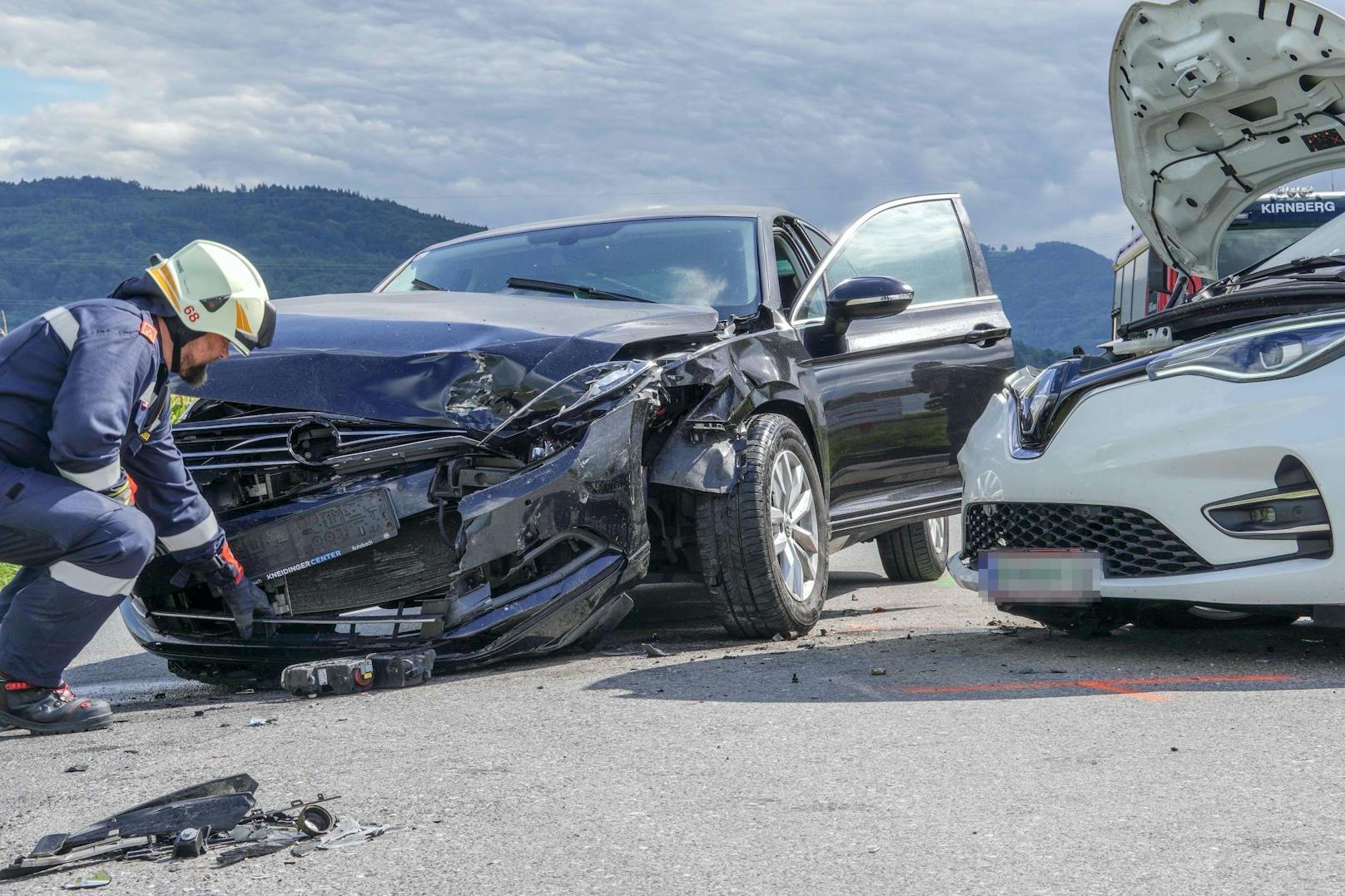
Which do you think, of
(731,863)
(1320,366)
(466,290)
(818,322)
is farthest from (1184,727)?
(466,290)

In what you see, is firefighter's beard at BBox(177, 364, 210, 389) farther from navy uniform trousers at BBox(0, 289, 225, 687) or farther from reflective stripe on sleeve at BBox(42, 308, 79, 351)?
reflective stripe on sleeve at BBox(42, 308, 79, 351)

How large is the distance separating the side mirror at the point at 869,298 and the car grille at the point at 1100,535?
A: 1171mm

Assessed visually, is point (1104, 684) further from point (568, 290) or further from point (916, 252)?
point (916, 252)

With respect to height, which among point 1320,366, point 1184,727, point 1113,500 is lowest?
point 1184,727

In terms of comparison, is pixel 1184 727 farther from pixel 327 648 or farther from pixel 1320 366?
pixel 327 648

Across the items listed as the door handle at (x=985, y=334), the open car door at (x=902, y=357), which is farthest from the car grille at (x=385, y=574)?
the door handle at (x=985, y=334)

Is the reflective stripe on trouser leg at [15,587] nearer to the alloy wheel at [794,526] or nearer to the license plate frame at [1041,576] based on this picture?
the alloy wheel at [794,526]

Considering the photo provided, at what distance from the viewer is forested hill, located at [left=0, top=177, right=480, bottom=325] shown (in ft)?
433

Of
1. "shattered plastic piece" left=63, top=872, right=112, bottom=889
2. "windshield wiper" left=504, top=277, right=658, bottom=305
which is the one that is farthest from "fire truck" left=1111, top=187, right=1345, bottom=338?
"shattered plastic piece" left=63, top=872, right=112, bottom=889

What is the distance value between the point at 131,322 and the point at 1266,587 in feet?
11.5

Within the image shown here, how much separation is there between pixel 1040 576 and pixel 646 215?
279cm

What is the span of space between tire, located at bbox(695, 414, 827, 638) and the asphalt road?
14 cm

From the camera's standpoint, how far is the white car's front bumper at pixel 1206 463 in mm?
4328

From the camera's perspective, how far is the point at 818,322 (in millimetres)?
6469
